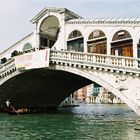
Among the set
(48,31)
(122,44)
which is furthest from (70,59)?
(48,31)

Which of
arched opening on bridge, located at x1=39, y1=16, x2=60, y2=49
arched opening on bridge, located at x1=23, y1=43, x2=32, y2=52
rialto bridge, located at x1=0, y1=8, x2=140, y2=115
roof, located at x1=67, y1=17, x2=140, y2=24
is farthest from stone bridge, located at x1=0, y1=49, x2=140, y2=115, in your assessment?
roof, located at x1=67, y1=17, x2=140, y2=24

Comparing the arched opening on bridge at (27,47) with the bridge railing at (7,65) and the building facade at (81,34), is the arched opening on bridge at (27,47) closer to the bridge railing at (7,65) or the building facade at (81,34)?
the building facade at (81,34)

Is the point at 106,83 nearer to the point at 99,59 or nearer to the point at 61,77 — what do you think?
the point at 99,59

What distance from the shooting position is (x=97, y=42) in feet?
77.6

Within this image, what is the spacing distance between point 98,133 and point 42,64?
8441 mm

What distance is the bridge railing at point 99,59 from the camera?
744 inches

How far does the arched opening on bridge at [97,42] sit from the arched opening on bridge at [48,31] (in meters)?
4.65

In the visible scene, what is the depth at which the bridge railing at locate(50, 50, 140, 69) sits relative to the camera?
1890 centimetres

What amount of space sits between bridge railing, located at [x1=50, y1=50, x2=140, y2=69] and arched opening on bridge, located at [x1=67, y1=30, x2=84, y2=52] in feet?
8.44

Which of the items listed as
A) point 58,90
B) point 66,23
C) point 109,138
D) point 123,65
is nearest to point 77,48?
point 66,23

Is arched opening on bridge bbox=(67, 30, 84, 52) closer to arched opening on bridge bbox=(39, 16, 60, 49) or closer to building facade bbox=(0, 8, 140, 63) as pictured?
building facade bbox=(0, 8, 140, 63)

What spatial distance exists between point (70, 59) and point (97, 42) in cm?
287

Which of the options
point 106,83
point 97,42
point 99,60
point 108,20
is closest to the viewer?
point 106,83

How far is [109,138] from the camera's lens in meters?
14.7
